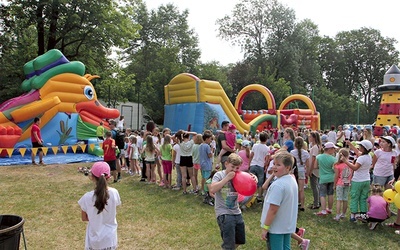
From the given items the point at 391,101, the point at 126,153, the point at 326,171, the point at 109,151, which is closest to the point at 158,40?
the point at 391,101

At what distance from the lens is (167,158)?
27.9 feet

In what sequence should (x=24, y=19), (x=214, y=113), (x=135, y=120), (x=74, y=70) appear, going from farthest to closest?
(x=135, y=120), (x=24, y=19), (x=214, y=113), (x=74, y=70)

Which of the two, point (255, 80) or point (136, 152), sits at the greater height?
point (255, 80)

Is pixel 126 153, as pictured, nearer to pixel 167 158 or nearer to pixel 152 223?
pixel 167 158

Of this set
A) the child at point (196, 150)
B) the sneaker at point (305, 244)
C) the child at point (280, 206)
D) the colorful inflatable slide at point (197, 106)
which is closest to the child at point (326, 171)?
the sneaker at point (305, 244)

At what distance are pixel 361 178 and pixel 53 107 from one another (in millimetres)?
10943

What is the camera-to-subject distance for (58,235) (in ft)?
16.8

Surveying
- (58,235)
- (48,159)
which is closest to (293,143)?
(58,235)

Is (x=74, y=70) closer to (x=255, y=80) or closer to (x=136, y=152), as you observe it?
(x=136, y=152)

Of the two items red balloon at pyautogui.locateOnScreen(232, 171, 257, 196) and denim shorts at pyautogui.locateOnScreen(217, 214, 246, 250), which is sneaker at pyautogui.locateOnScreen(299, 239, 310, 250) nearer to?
denim shorts at pyautogui.locateOnScreen(217, 214, 246, 250)

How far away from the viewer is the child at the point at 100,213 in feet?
10.5

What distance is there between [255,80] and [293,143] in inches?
1232

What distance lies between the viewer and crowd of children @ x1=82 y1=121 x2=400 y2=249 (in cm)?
311

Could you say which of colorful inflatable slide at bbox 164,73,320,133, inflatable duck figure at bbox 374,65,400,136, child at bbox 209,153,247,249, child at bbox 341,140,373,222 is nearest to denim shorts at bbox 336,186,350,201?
child at bbox 341,140,373,222
